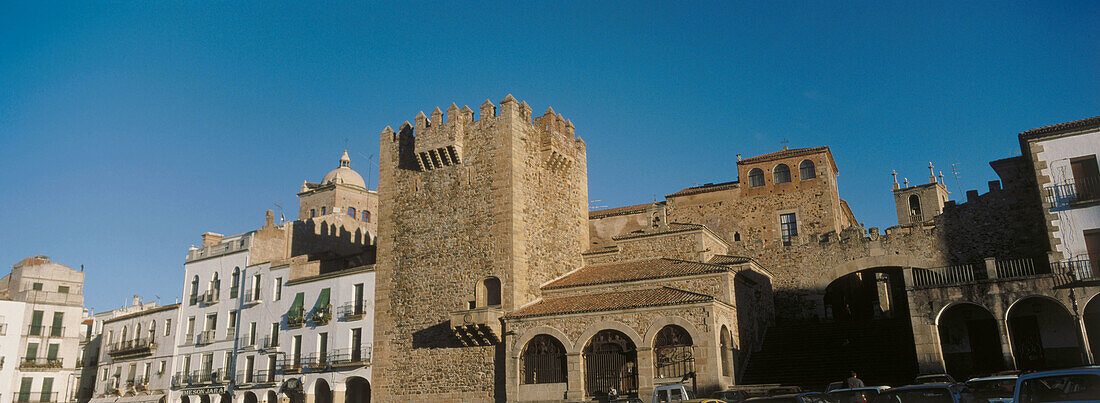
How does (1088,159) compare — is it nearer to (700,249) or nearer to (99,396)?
(700,249)

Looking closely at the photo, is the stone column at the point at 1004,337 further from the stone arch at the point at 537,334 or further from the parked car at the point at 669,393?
the stone arch at the point at 537,334

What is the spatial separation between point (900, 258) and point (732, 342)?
38.4 ft

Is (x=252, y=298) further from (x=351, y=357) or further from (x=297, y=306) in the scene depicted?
(x=351, y=357)

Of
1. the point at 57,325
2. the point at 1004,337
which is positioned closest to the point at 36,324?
the point at 57,325

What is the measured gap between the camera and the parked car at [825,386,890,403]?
51.7 feet

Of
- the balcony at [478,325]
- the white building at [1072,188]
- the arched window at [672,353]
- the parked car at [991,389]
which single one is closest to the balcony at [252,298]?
the balcony at [478,325]

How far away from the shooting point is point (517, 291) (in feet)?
95.9

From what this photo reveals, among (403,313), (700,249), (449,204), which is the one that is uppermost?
(449,204)

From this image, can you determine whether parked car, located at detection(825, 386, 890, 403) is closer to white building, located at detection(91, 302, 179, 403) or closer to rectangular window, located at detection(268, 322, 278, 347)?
rectangular window, located at detection(268, 322, 278, 347)

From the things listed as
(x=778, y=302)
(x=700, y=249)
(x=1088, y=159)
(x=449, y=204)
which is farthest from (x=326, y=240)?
(x=1088, y=159)

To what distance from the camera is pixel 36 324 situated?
4828 centimetres

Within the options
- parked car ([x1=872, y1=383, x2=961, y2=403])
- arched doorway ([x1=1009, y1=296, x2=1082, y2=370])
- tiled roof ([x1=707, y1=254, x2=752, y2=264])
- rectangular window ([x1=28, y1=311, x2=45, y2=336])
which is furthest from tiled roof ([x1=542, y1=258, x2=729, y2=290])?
rectangular window ([x1=28, y1=311, x2=45, y2=336])

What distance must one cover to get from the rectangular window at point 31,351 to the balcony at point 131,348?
5.41m

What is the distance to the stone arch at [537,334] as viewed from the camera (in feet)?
87.1
